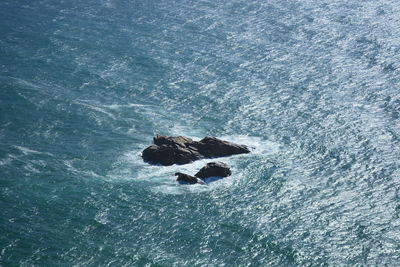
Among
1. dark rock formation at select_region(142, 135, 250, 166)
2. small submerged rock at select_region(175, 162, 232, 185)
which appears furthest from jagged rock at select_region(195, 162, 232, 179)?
dark rock formation at select_region(142, 135, 250, 166)

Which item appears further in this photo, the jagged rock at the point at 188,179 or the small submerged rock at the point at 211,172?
the small submerged rock at the point at 211,172

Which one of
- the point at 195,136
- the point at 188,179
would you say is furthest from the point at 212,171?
the point at 195,136

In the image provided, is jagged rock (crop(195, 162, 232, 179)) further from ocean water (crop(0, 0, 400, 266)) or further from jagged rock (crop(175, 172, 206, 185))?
ocean water (crop(0, 0, 400, 266))

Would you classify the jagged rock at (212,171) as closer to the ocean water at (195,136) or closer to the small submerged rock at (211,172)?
the small submerged rock at (211,172)

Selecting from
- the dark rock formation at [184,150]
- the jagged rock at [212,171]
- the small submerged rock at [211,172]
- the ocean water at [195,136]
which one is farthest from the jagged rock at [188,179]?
the dark rock formation at [184,150]

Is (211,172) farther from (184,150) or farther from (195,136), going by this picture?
(195,136)

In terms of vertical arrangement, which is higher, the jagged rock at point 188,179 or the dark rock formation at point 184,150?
the dark rock formation at point 184,150
